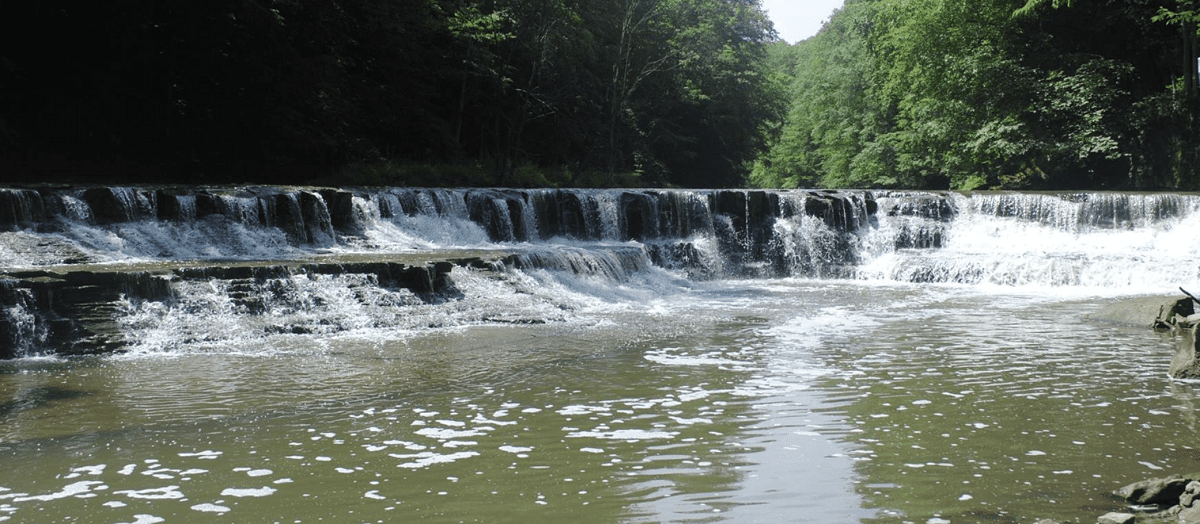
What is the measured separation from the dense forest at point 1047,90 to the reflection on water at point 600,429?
18.1 m

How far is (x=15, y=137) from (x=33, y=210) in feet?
18.0

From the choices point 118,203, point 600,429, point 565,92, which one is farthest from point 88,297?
point 565,92

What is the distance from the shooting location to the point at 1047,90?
26984mm

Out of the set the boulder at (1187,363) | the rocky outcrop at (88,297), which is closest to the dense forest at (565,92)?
the rocky outcrop at (88,297)

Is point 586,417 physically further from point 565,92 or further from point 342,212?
point 565,92

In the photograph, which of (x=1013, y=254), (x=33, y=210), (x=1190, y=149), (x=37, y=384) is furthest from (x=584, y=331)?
(x=1190, y=149)

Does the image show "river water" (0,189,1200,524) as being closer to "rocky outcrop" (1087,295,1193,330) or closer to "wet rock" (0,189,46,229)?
"rocky outcrop" (1087,295,1193,330)

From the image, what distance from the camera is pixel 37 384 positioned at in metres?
7.73

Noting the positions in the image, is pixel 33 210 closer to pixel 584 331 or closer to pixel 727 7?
pixel 584 331

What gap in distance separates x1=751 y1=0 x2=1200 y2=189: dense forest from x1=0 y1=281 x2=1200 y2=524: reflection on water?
18090mm

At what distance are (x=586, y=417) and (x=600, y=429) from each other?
40 centimetres

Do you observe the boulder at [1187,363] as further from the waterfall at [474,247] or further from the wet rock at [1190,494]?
the waterfall at [474,247]

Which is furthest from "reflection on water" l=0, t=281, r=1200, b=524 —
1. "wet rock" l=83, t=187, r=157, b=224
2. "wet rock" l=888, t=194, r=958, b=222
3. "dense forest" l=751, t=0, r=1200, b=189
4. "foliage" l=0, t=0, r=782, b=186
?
"dense forest" l=751, t=0, r=1200, b=189

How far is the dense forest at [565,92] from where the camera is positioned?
61.8 feet
